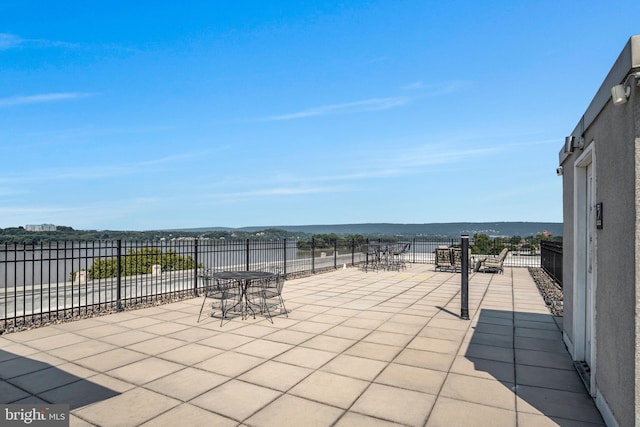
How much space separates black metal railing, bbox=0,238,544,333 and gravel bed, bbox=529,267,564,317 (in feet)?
14.1

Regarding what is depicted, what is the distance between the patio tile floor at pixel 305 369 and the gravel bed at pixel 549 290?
69 centimetres

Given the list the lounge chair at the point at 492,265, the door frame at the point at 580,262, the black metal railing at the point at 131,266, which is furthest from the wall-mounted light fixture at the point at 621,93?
the lounge chair at the point at 492,265

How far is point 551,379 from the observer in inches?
161

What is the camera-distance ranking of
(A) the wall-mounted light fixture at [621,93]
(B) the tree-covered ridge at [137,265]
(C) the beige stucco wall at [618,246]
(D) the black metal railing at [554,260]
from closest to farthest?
(C) the beige stucco wall at [618,246] < (A) the wall-mounted light fixture at [621,93] < (B) the tree-covered ridge at [137,265] < (D) the black metal railing at [554,260]

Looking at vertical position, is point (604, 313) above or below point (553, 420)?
above

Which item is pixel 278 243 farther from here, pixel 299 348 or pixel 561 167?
pixel 561 167

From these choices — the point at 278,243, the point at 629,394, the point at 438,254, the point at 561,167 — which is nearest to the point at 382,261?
the point at 438,254

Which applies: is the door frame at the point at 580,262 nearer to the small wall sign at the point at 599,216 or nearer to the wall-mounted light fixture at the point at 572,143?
the wall-mounted light fixture at the point at 572,143

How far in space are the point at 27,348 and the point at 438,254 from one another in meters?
13.6

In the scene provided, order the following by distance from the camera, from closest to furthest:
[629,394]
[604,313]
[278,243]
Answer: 1. [629,394]
2. [604,313]
3. [278,243]

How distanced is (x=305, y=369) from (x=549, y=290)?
883 centimetres

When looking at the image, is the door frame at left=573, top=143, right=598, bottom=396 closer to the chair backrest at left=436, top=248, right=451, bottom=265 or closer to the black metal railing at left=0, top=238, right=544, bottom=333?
the black metal railing at left=0, top=238, right=544, bottom=333

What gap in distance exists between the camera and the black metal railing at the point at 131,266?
6.74 meters

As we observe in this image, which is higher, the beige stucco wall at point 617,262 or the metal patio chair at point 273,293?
the beige stucco wall at point 617,262
